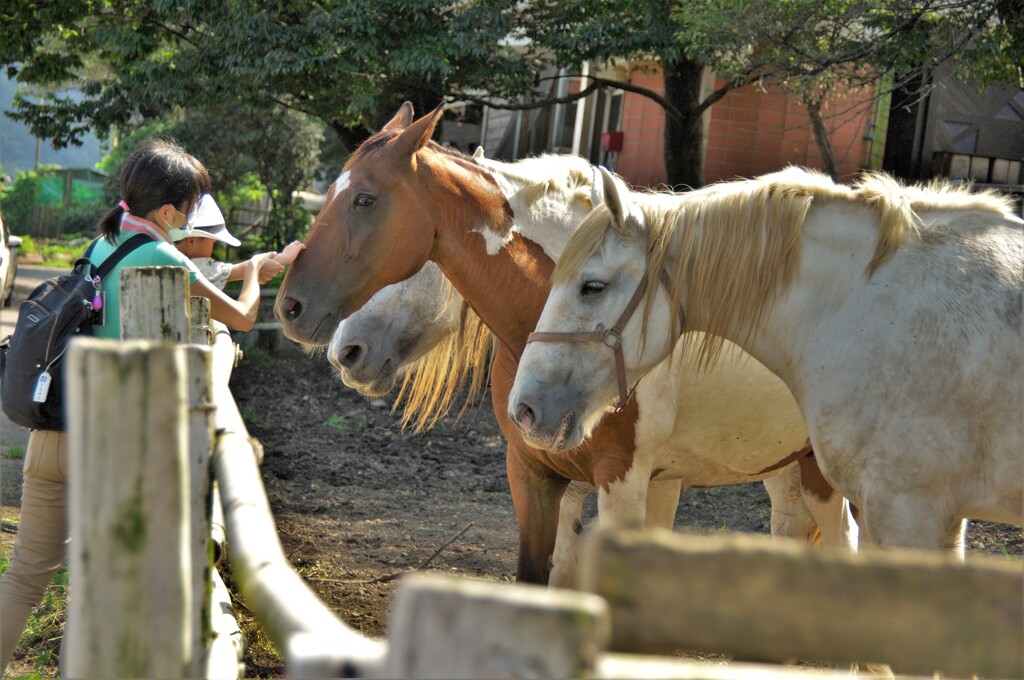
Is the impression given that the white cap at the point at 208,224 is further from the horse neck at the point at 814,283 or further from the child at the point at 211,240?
the horse neck at the point at 814,283

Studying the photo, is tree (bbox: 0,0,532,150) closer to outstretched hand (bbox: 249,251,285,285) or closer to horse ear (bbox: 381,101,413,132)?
horse ear (bbox: 381,101,413,132)

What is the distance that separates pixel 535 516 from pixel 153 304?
1835 mm

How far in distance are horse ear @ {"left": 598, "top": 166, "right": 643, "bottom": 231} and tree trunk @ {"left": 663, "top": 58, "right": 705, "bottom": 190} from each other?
7.01m

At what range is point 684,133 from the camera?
980cm

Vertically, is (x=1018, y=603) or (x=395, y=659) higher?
(x=1018, y=603)

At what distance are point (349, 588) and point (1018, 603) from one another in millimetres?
4212

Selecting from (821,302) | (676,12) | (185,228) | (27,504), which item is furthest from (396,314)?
(676,12)

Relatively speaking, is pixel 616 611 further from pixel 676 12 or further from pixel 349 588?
pixel 676 12

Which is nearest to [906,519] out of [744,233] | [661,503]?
[744,233]

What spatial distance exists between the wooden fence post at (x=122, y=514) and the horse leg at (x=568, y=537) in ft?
8.39

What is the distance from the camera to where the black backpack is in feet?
9.20

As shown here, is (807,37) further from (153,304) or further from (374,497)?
(153,304)

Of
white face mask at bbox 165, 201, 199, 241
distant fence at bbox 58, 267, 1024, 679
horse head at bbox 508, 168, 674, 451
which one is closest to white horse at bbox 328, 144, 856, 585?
horse head at bbox 508, 168, 674, 451

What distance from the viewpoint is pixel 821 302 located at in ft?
9.07
